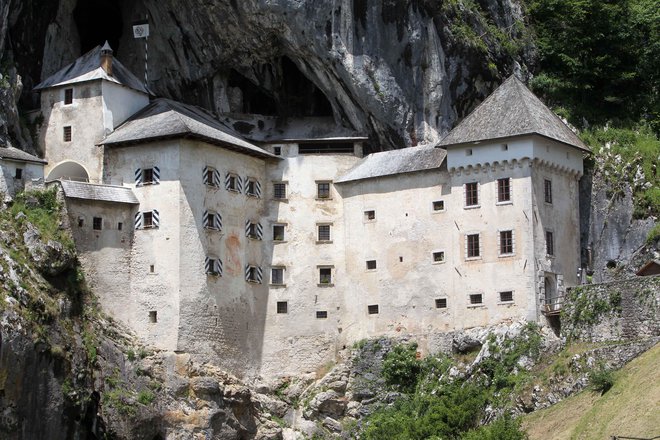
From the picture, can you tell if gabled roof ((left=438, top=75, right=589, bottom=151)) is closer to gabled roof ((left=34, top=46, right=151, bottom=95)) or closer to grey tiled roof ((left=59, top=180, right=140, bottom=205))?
grey tiled roof ((left=59, top=180, right=140, bottom=205))

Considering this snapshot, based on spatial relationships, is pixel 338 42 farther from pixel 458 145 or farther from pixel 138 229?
pixel 138 229

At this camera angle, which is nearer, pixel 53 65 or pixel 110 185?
pixel 110 185

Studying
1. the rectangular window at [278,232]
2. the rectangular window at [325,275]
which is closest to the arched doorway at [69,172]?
the rectangular window at [278,232]

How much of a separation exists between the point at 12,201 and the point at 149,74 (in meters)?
16.2

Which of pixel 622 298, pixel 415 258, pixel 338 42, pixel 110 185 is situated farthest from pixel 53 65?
pixel 622 298

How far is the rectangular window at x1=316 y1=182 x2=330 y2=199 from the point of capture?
83500 mm

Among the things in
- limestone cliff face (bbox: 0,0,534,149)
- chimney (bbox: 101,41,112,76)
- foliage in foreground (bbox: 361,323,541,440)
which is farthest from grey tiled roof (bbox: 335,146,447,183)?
chimney (bbox: 101,41,112,76)

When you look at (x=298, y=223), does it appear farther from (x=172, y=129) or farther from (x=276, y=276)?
(x=172, y=129)

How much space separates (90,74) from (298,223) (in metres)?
14.7

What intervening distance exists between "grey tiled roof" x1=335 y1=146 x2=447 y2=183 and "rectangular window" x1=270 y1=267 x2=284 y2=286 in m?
6.17

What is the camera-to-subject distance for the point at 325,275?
82.2 meters

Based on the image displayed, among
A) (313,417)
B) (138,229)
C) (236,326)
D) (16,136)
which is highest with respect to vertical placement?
(16,136)

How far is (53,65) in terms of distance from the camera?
87.9 meters

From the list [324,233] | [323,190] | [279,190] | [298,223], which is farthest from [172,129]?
[324,233]
